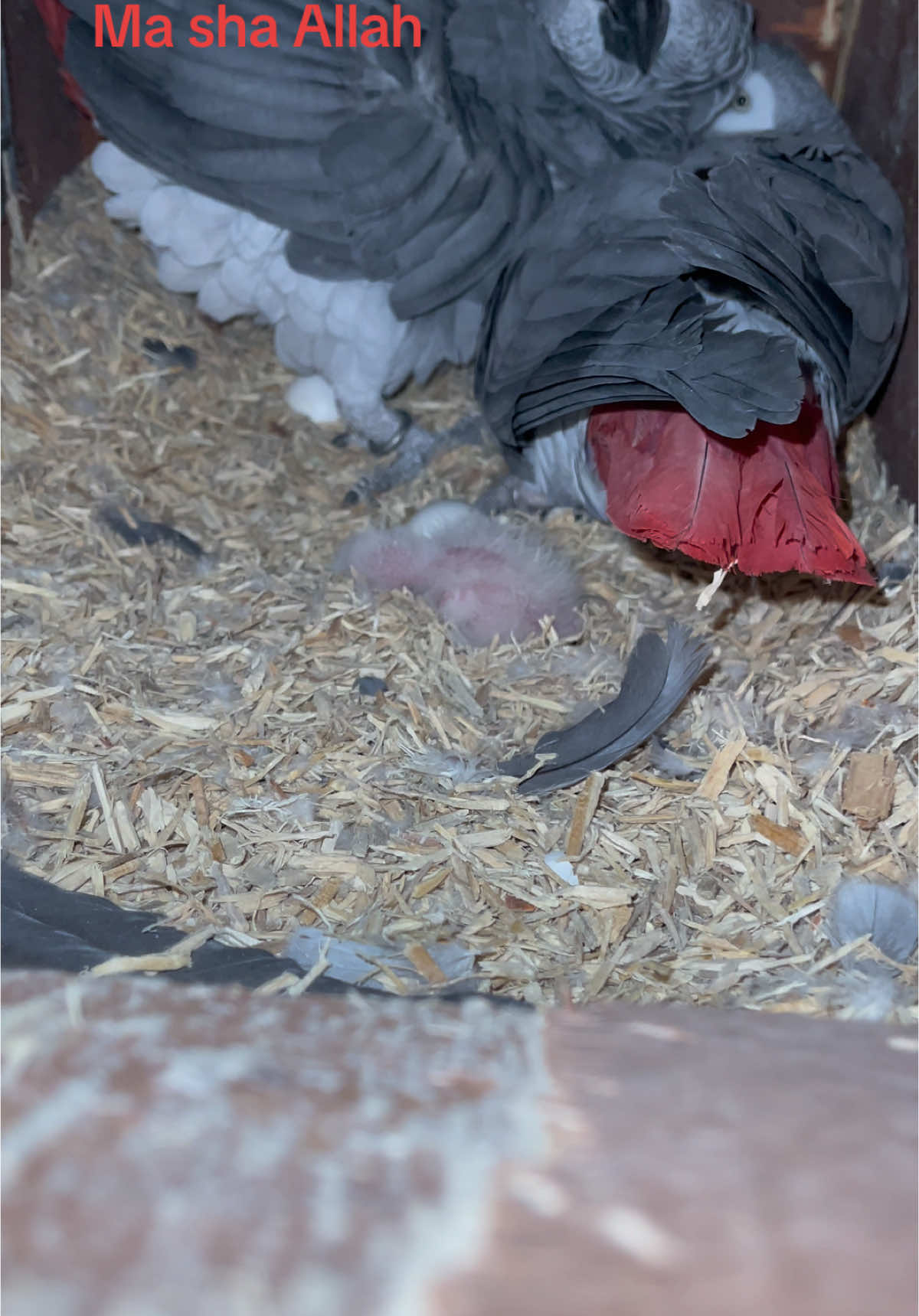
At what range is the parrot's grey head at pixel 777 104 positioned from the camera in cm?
157

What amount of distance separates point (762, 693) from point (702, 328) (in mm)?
429

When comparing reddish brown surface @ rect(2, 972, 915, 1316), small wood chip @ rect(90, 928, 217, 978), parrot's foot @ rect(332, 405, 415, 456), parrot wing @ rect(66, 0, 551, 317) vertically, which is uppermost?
parrot wing @ rect(66, 0, 551, 317)

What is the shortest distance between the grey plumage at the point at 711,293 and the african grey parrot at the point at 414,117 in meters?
0.15

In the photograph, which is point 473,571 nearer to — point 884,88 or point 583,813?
point 583,813

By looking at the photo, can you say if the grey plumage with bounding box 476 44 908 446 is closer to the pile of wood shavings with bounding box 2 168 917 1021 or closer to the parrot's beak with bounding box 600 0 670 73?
the parrot's beak with bounding box 600 0 670 73

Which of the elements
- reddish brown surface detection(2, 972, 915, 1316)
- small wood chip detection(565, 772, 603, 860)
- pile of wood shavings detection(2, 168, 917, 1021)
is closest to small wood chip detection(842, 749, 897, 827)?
pile of wood shavings detection(2, 168, 917, 1021)

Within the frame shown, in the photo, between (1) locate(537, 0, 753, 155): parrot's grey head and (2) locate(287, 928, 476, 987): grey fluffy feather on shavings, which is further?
(1) locate(537, 0, 753, 155): parrot's grey head

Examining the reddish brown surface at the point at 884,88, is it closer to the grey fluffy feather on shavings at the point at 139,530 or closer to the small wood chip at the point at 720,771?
the small wood chip at the point at 720,771

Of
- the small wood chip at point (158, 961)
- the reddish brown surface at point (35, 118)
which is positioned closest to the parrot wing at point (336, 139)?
the reddish brown surface at point (35, 118)

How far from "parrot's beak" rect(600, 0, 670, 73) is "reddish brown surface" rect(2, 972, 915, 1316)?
1.39 meters

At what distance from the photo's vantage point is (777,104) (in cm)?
158

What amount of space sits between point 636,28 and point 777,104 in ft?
A: 0.82

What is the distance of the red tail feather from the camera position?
3.72 feet

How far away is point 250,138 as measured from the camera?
147 cm
